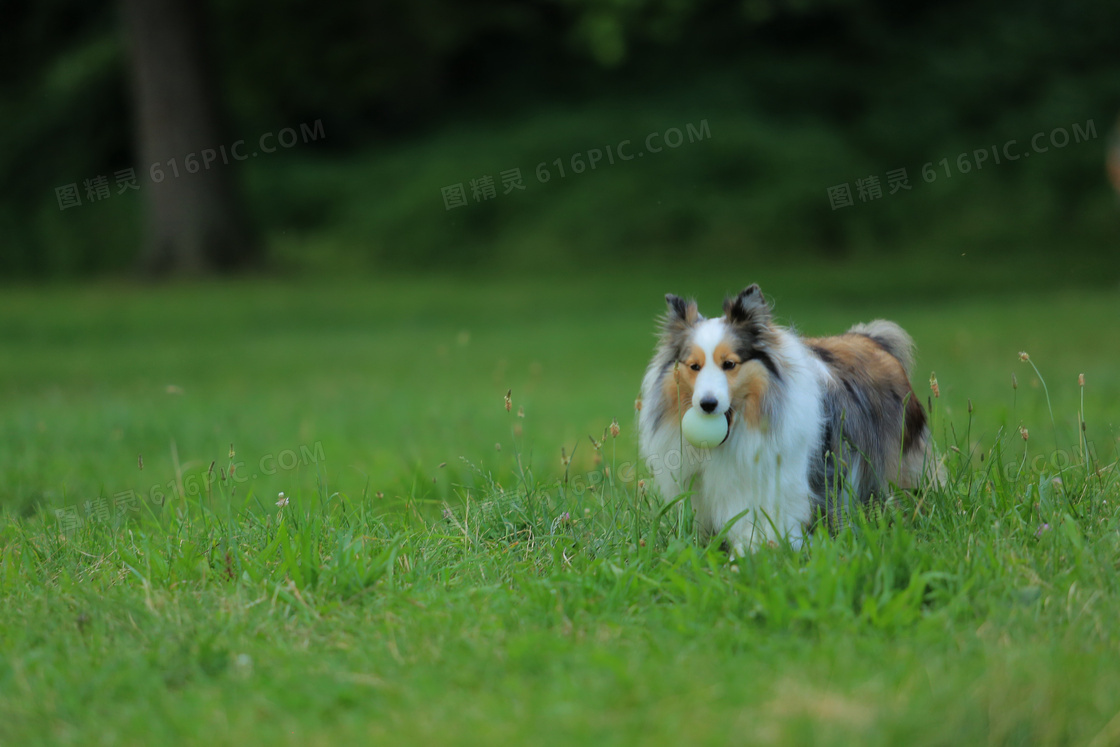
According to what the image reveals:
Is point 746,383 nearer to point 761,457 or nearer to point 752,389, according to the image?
point 752,389

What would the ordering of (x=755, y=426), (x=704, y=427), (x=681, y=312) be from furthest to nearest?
(x=681, y=312) < (x=755, y=426) < (x=704, y=427)

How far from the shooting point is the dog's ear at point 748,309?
3.92m

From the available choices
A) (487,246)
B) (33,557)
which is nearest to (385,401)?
(33,557)

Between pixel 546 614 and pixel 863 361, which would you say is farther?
pixel 863 361

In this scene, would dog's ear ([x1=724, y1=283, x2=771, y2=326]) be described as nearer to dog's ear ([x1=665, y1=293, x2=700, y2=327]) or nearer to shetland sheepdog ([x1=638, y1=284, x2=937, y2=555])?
shetland sheepdog ([x1=638, y1=284, x2=937, y2=555])

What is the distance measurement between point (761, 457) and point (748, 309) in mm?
556

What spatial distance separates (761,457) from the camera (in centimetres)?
394

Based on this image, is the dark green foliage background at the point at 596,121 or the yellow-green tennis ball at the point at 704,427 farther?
the dark green foliage background at the point at 596,121

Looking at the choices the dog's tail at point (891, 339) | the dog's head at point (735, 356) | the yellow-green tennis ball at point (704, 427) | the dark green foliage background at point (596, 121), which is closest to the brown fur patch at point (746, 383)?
the dog's head at point (735, 356)

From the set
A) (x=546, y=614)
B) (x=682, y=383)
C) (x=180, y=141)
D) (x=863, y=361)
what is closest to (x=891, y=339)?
(x=863, y=361)

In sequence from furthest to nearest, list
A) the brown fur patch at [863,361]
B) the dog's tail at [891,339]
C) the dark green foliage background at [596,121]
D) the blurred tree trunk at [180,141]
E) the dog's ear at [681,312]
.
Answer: the dark green foliage background at [596,121] < the blurred tree trunk at [180,141] < the dog's tail at [891,339] < the brown fur patch at [863,361] < the dog's ear at [681,312]

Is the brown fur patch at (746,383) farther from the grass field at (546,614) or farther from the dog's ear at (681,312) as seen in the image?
the grass field at (546,614)

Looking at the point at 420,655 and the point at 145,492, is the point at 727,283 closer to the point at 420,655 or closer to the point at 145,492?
the point at 145,492

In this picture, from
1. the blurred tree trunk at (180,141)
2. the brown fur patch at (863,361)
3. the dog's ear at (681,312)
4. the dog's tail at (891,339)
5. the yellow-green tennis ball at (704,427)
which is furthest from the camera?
the blurred tree trunk at (180,141)
